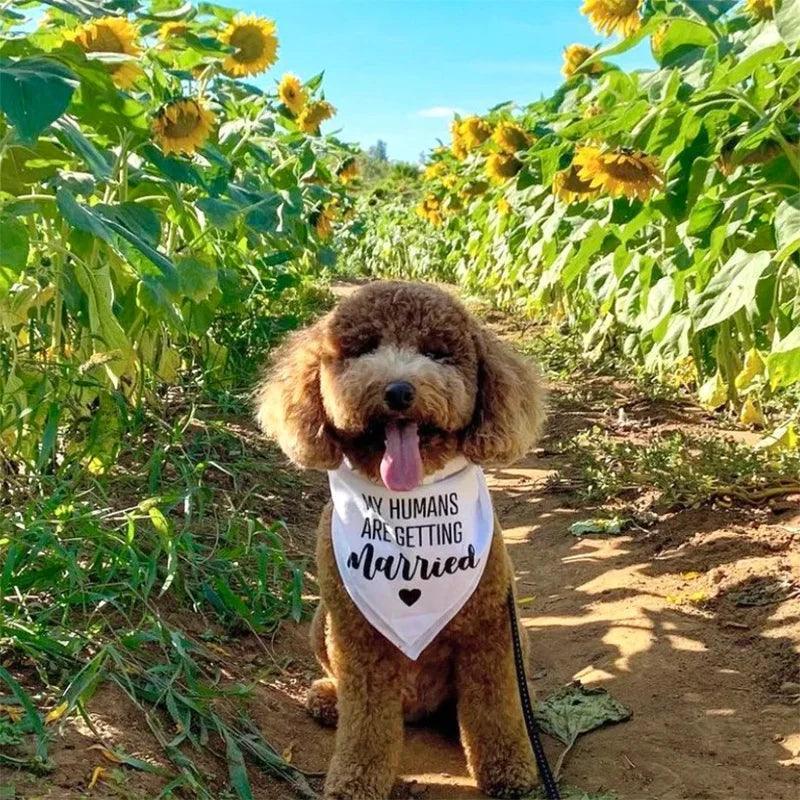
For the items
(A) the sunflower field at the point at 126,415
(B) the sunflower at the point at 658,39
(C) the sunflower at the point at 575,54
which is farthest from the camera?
(C) the sunflower at the point at 575,54

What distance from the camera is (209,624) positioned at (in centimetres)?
277

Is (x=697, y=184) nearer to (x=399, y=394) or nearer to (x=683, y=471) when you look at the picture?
(x=683, y=471)

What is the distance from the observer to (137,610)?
251 cm

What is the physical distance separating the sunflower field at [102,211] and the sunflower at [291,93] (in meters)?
1.18

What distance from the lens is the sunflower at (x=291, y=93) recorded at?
18.4 ft

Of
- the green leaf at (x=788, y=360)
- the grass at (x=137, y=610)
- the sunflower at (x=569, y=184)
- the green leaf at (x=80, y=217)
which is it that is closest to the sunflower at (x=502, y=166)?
the sunflower at (x=569, y=184)

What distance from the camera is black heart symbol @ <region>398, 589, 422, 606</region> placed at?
2207mm

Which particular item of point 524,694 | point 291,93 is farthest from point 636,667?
point 291,93

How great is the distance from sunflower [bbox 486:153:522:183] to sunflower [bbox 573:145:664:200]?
2064 millimetres

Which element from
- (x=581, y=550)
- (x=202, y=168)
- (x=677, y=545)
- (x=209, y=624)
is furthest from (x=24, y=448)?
(x=677, y=545)

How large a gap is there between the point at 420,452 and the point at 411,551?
251 millimetres

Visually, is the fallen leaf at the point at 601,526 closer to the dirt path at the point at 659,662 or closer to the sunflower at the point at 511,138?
the dirt path at the point at 659,662

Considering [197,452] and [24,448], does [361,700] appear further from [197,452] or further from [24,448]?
[197,452]

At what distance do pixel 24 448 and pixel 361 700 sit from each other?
124 cm
